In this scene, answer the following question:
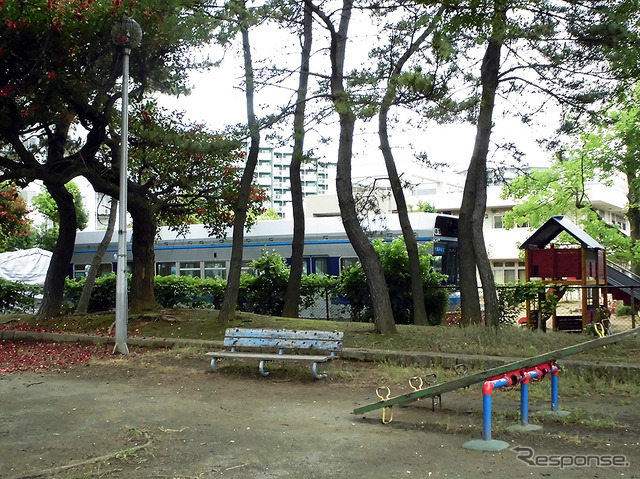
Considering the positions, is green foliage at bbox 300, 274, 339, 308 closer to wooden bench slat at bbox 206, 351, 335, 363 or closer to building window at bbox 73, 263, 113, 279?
wooden bench slat at bbox 206, 351, 335, 363

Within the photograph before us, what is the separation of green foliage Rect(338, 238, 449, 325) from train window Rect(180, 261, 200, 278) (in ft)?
22.6

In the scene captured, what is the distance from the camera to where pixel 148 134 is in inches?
552

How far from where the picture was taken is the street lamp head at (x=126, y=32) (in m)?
11.9

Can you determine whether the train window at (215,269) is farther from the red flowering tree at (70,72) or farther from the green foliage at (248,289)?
the red flowering tree at (70,72)

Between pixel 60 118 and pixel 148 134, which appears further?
pixel 60 118

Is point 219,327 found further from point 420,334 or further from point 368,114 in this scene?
point 368,114

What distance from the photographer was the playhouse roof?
15822 millimetres

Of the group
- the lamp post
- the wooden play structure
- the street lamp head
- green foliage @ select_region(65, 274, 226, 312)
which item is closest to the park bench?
the lamp post

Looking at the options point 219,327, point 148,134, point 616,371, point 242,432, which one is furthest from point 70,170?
point 616,371

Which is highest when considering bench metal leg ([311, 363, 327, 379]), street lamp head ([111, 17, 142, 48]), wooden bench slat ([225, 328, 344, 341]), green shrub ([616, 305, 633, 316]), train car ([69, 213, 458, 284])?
street lamp head ([111, 17, 142, 48])

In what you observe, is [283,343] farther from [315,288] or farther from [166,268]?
[166,268]

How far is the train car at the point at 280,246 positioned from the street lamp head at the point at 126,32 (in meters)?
7.66

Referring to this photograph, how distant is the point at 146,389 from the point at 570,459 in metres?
5.78

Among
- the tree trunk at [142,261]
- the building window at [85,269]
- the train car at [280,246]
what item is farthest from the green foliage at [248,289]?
the building window at [85,269]
